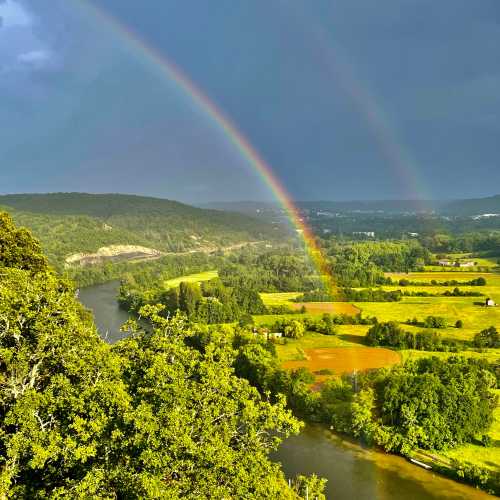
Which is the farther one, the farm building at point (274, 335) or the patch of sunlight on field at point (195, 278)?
the patch of sunlight on field at point (195, 278)

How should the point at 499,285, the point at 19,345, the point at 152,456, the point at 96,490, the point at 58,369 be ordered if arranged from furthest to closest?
the point at 499,285 → the point at 58,369 → the point at 19,345 → the point at 96,490 → the point at 152,456

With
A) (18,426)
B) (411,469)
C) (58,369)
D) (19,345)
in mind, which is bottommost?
(411,469)

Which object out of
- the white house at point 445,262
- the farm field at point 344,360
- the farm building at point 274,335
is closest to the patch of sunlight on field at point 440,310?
the farm field at point 344,360

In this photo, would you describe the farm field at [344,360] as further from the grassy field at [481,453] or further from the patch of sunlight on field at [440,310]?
the patch of sunlight on field at [440,310]

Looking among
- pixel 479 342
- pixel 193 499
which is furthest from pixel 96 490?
pixel 479 342

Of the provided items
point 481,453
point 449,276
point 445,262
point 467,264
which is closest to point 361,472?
point 481,453

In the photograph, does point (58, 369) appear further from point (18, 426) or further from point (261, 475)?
point (261, 475)

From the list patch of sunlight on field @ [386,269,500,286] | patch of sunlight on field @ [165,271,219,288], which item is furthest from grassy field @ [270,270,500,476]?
patch of sunlight on field @ [165,271,219,288]
